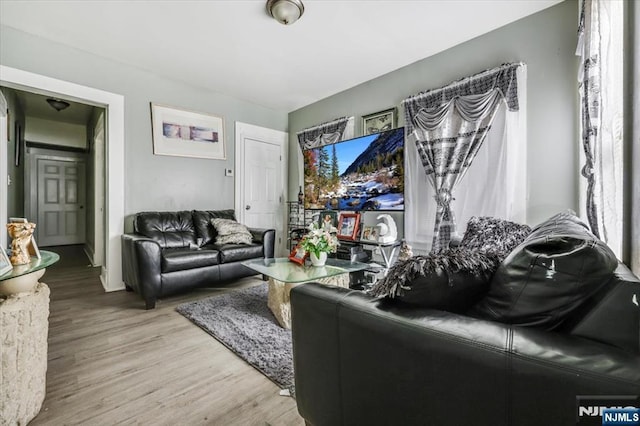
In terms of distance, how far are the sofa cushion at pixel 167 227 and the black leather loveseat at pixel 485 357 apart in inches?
113

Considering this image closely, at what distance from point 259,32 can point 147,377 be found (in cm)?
289

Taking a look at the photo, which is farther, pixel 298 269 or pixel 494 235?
pixel 298 269

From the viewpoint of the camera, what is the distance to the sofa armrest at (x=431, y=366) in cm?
62

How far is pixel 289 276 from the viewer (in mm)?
2219

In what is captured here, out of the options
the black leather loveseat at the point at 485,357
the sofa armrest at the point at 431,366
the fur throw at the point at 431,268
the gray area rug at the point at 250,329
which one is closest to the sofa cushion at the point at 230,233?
the gray area rug at the point at 250,329

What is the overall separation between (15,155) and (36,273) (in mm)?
4353

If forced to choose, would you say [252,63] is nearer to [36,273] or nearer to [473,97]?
[473,97]

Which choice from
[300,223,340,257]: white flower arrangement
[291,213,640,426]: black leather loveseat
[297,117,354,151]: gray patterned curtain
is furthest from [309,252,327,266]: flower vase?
[297,117,354,151]: gray patterned curtain

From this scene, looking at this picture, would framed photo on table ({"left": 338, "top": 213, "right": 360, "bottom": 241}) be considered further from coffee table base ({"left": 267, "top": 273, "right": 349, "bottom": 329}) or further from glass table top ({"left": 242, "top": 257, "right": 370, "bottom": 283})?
coffee table base ({"left": 267, "top": 273, "right": 349, "bottom": 329})

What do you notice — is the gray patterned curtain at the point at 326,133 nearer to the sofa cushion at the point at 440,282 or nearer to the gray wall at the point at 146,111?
the gray wall at the point at 146,111

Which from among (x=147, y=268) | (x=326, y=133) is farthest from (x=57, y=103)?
(x=326, y=133)

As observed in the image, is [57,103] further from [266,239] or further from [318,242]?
[318,242]

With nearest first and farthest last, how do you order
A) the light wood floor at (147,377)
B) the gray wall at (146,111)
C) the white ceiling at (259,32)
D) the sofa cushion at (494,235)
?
1. the light wood floor at (147,377)
2. the sofa cushion at (494,235)
3. the white ceiling at (259,32)
4. the gray wall at (146,111)

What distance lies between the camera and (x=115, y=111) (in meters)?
3.41
